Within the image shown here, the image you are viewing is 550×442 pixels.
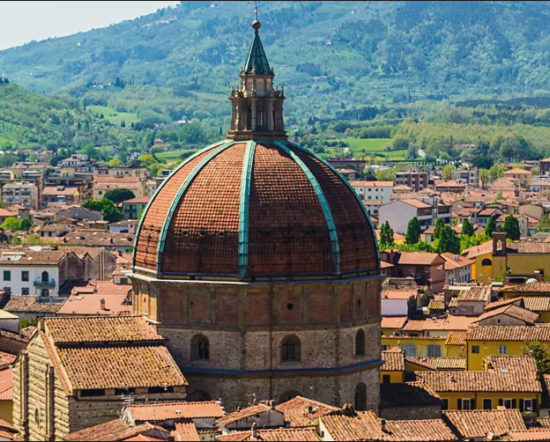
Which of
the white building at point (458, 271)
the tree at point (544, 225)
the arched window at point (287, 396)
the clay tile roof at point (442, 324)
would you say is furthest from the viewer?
the tree at point (544, 225)

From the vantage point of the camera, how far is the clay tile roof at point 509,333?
76875 millimetres

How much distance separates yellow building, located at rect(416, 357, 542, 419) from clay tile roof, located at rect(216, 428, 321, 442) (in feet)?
53.4

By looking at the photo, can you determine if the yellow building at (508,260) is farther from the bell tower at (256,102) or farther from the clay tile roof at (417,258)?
the bell tower at (256,102)

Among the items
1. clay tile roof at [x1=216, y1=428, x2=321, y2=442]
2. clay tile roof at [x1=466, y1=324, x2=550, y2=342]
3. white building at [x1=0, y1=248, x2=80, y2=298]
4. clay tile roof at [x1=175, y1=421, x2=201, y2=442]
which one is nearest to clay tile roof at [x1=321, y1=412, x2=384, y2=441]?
clay tile roof at [x1=216, y1=428, x2=321, y2=442]

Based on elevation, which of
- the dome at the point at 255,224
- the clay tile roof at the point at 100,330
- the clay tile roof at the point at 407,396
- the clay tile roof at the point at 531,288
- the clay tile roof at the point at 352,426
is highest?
the dome at the point at 255,224

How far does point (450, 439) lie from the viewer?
52.6 m

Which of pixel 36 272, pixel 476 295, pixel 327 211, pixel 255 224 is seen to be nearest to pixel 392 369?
pixel 327 211

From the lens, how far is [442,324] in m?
85.4

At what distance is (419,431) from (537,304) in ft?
109

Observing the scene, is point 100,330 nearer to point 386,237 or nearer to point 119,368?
point 119,368

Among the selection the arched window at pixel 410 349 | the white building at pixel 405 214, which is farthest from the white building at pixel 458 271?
the white building at pixel 405 214

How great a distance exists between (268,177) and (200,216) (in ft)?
7.59

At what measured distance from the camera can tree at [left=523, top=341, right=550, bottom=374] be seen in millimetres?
72562

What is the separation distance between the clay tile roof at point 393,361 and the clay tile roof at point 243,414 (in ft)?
40.7
